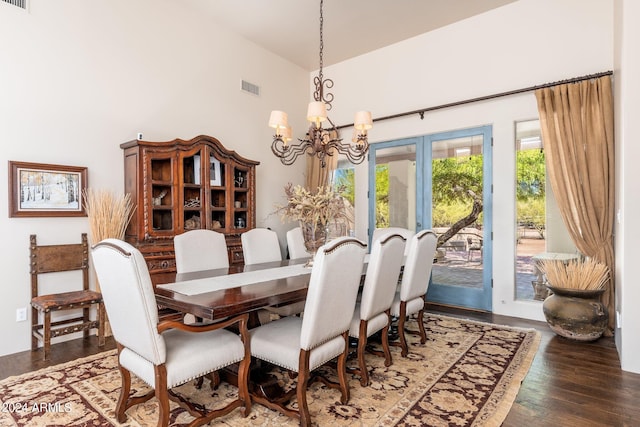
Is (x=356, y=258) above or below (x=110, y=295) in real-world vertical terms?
above

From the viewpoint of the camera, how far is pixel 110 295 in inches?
75.5

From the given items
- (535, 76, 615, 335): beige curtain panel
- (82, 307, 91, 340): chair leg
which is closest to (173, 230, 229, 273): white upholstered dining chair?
(82, 307, 91, 340): chair leg

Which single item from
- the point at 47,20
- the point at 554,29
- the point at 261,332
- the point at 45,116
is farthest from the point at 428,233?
the point at 47,20

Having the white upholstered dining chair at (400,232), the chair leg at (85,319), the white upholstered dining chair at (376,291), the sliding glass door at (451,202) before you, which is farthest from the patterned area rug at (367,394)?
the sliding glass door at (451,202)

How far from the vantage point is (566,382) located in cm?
254

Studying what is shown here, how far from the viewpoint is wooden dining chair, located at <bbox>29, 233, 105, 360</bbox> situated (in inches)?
119

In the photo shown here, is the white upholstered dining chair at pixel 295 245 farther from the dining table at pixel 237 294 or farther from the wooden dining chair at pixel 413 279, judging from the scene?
the wooden dining chair at pixel 413 279

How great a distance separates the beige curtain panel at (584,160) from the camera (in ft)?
11.7

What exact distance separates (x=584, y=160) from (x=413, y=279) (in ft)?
7.54

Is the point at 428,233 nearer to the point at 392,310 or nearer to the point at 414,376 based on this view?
the point at 392,310

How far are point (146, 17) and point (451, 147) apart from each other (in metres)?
3.98

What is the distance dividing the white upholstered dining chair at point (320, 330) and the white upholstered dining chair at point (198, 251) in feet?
3.47

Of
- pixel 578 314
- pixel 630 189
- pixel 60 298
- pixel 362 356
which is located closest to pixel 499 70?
pixel 630 189

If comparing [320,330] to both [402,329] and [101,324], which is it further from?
[101,324]
